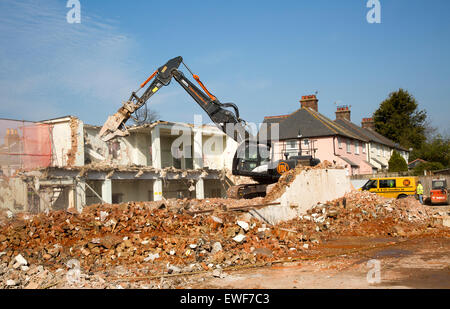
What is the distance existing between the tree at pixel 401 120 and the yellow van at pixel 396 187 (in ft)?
115

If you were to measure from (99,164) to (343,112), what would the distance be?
3209 cm

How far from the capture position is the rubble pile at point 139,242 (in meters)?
8.58

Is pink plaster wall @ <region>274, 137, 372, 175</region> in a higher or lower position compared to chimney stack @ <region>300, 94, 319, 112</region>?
lower

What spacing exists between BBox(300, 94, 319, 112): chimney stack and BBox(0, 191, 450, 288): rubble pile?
92.2 ft

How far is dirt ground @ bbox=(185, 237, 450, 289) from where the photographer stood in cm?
732

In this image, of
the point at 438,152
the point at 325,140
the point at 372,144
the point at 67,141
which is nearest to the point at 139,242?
the point at 67,141

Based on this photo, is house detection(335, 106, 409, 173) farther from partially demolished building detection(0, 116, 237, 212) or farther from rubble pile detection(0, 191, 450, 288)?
rubble pile detection(0, 191, 450, 288)

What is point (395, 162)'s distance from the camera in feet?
139

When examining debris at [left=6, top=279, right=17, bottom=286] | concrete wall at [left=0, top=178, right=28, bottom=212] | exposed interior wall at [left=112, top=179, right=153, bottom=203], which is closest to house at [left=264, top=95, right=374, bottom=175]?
exposed interior wall at [left=112, top=179, right=153, bottom=203]

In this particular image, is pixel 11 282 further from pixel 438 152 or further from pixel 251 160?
pixel 438 152

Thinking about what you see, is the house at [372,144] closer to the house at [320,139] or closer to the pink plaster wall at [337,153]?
the house at [320,139]
